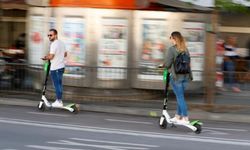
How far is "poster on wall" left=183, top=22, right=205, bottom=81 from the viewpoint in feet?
48.0

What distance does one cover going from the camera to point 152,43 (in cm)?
1447

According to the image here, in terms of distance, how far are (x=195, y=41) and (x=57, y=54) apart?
3.80 metres

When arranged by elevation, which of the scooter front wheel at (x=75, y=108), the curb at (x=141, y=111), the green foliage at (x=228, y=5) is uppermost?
the green foliage at (x=228, y=5)

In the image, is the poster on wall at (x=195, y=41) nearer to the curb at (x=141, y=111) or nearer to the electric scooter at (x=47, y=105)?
the curb at (x=141, y=111)

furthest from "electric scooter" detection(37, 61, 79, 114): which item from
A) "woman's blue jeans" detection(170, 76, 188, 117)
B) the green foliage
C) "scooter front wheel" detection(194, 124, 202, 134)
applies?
the green foliage

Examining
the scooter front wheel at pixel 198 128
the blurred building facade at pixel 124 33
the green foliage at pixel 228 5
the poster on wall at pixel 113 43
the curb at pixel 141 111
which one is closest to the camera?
the scooter front wheel at pixel 198 128

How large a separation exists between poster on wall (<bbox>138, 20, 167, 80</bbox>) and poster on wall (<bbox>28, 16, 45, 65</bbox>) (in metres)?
2.65

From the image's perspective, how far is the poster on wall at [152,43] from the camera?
47.3ft

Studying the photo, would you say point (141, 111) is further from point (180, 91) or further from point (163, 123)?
point (180, 91)

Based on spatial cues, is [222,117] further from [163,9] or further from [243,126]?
[163,9]

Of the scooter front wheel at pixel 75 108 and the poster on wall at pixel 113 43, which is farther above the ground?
the poster on wall at pixel 113 43

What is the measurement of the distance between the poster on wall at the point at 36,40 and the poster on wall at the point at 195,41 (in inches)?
145

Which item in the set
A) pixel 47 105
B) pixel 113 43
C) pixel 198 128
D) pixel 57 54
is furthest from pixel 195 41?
pixel 198 128

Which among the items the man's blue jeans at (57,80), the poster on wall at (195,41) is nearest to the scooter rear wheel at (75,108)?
the man's blue jeans at (57,80)
